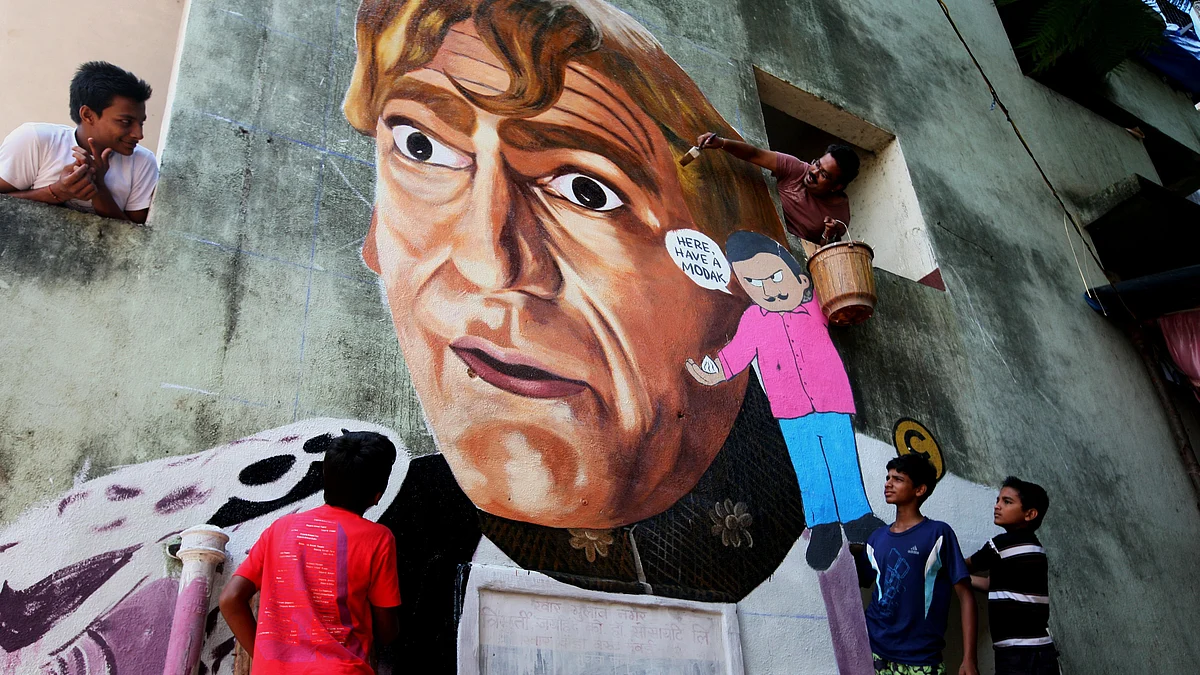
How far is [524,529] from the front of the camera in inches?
145

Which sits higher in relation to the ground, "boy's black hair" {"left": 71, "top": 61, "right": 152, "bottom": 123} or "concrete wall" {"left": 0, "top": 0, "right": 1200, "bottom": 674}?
"boy's black hair" {"left": 71, "top": 61, "right": 152, "bottom": 123}

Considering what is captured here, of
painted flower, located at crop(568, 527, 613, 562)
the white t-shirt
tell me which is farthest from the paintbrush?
the white t-shirt

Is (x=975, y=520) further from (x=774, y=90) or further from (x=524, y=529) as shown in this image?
(x=774, y=90)

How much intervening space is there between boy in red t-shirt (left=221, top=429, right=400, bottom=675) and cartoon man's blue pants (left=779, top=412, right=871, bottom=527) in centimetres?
230

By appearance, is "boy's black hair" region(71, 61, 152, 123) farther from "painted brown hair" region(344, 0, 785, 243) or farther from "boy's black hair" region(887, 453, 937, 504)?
"boy's black hair" region(887, 453, 937, 504)

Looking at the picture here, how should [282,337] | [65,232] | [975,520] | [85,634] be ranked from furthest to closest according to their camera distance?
[975,520], [282,337], [65,232], [85,634]

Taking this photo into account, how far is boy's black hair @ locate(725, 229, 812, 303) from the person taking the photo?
512 cm

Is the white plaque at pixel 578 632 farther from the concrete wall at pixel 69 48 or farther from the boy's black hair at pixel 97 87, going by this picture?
the concrete wall at pixel 69 48

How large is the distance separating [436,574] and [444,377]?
2.68 ft

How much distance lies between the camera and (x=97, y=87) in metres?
3.56

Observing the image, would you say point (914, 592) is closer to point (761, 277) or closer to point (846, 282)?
point (846, 282)

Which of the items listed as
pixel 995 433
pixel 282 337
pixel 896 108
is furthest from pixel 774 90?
pixel 282 337

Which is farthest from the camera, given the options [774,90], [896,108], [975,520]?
[896,108]

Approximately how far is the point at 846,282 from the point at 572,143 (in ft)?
5.21
